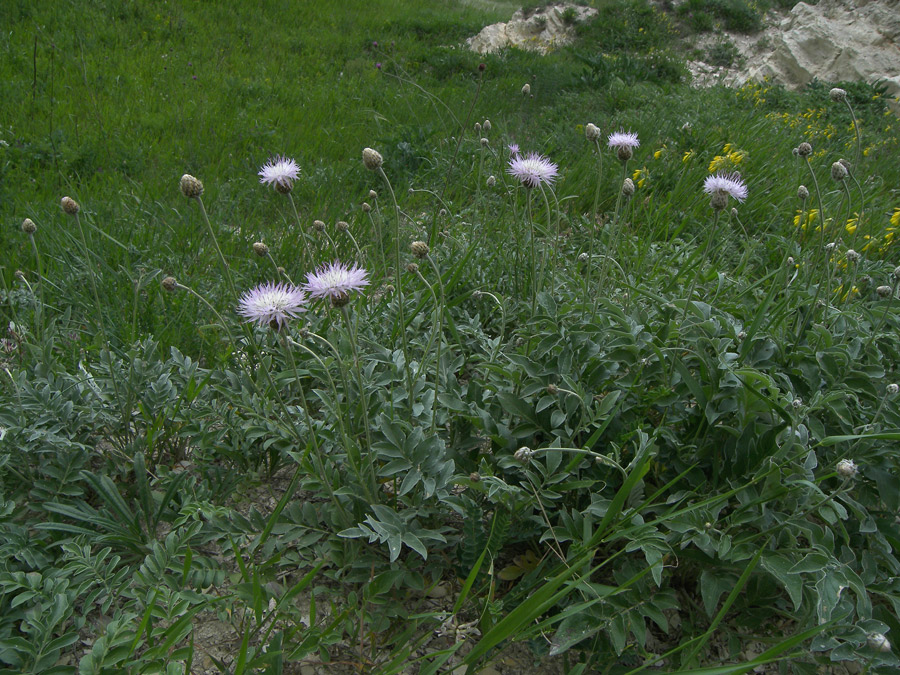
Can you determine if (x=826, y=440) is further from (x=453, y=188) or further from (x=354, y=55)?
(x=354, y=55)

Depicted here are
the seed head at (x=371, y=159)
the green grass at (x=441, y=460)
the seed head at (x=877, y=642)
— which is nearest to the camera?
the seed head at (x=877, y=642)

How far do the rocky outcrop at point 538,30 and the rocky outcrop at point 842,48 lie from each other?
2.93 meters

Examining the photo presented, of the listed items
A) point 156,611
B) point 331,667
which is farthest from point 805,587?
point 156,611

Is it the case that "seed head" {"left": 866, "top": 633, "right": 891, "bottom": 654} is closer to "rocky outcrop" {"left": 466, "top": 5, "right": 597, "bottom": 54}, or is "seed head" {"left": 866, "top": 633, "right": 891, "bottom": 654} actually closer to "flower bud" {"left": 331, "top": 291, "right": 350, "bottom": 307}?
"flower bud" {"left": 331, "top": 291, "right": 350, "bottom": 307}

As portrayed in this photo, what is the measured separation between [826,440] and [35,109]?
5.06 metres

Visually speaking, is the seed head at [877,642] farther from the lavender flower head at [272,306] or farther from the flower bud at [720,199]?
the lavender flower head at [272,306]

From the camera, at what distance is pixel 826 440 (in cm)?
135

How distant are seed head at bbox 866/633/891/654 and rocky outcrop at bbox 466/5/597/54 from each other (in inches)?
355

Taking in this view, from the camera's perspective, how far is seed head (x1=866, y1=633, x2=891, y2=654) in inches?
45.8

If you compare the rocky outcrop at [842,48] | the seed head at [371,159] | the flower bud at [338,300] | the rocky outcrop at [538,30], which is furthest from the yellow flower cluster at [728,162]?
the rocky outcrop at [538,30]

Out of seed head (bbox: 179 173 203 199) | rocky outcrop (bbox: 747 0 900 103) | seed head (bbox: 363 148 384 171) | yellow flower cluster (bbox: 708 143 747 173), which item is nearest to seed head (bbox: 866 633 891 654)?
seed head (bbox: 363 148 384 171)

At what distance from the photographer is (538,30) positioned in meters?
10.1

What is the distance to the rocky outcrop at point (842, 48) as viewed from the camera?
817 centimetres

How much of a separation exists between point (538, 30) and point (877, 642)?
10536 mm
